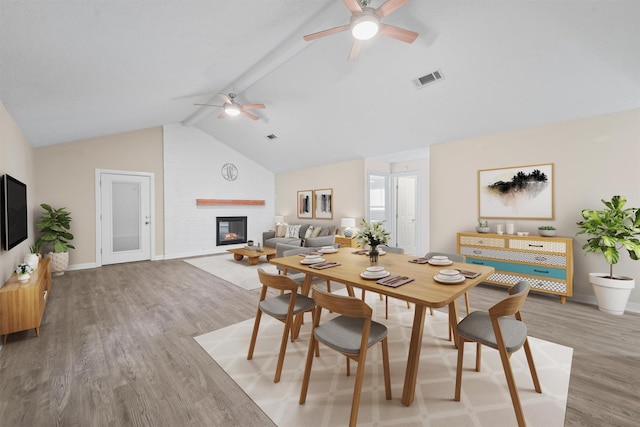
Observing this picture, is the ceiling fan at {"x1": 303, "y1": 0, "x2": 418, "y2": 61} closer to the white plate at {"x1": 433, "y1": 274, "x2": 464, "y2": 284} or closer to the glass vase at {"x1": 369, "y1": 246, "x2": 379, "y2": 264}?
the glass vase at {"x1": 369, "y1": 246, "x2": 379, "y2": 264}

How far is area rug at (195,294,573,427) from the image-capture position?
1.67m

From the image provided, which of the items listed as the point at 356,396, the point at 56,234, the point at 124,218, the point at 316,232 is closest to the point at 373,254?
the point at 356,396

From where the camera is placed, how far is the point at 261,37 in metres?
3.25

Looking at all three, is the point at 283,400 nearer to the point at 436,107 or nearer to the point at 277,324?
the point at 277,324

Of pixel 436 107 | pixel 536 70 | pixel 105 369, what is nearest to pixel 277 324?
pixel 105 369

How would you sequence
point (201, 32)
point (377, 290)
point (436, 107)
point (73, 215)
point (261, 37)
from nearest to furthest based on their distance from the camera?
point (377, 290), point (201, 32), point (261, 37), point (436, 107), point (73, 215)

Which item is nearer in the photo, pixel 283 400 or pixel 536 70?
pixel 283 400

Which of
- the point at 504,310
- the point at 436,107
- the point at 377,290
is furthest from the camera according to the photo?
the point at 436,107

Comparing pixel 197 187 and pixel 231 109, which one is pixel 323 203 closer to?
pixel 197 187

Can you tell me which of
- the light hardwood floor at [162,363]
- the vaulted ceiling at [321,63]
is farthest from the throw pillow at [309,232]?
the light hardwood floor at [162,363]

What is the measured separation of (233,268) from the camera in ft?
18.4

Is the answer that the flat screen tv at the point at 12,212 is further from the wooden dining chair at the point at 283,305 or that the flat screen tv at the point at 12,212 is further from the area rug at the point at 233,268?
the wooden dining chair at the point at 283,305

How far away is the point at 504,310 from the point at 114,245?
283 inches

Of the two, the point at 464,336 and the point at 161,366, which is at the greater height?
the point at 464,336
